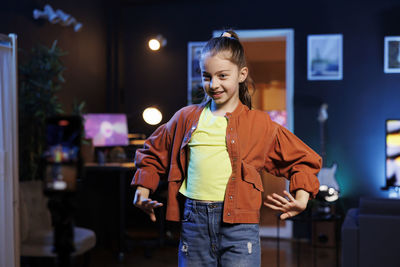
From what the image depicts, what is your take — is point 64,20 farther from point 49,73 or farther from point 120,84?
point 120,84

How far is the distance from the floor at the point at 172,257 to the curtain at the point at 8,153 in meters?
1.16

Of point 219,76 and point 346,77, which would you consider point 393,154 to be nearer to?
point 346,77

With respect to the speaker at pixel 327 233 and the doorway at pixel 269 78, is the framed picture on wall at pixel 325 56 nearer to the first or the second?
the doorway at pixel 269 78

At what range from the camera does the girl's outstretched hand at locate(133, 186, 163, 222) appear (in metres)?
1.59

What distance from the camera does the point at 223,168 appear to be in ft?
5.45

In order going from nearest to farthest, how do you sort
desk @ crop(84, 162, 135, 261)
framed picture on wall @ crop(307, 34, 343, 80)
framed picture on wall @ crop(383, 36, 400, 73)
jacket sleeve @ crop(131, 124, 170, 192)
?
1. jacket sleeve @ crop(131, 124, 170, 192)
2. desk @ crop(84, 162, 135, 261)
3. framed picture on wall @ crop(383, 36, 400, 73)
4. framed picture on wall @ crop(307, 34, 343, 80)

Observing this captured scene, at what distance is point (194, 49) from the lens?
20.1 feet

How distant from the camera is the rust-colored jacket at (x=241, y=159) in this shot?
1.63 m

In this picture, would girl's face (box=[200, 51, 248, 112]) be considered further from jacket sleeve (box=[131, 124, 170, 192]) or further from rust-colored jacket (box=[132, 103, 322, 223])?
jacket sleeve (box=[131, 124, 170, 192])

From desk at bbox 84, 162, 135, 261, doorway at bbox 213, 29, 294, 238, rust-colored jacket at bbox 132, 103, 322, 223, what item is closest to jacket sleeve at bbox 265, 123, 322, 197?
rust-colored jacket at bbox 132, 103, 322, 223

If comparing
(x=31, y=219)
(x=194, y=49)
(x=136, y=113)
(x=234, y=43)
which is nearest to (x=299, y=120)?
(x=194, y=49)

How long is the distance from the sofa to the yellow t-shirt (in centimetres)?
200

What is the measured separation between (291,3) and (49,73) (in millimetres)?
3111

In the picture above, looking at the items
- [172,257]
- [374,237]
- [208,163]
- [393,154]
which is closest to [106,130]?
[172,257]
